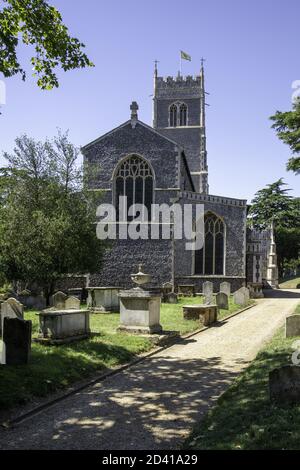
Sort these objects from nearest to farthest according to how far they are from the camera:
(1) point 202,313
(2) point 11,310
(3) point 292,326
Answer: (3) point 292,326, (2) point 11,310, (1) point 202,313

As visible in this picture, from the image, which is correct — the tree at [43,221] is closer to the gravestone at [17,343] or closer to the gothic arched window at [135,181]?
the gothic arched window at [135,181]

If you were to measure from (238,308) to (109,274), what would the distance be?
1022 cm

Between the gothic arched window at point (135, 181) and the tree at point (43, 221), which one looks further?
the gothic arched window at point (135, 181)

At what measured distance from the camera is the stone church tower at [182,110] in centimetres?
5144

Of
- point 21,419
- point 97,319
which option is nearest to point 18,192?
point 97,319

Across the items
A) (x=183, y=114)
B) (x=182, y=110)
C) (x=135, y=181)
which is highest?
(x=182, y=110)

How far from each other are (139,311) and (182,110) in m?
44.0

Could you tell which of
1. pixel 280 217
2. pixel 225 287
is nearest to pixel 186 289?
pixel 225 287

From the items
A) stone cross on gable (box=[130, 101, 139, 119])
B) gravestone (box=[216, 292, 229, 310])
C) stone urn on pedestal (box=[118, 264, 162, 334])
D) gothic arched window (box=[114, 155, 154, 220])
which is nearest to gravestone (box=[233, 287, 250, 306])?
gravestone (box=[216, 292, 229, 310])

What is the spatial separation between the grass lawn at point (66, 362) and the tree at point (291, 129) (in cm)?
729

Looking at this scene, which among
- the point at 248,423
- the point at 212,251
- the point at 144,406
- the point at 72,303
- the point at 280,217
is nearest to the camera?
the point at 248,423

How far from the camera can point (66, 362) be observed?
29.0 ft

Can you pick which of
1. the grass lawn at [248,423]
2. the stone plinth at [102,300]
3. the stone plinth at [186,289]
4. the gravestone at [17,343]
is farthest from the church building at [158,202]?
the grass lawn at [248,423]

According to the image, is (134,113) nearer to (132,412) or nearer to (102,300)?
(102,300)
